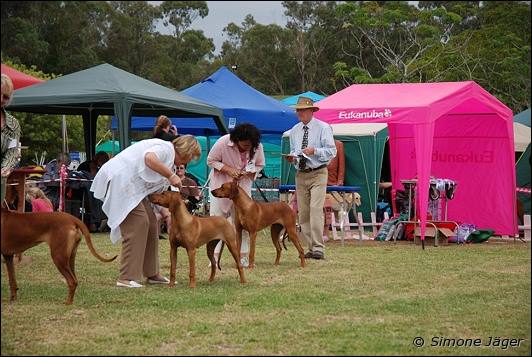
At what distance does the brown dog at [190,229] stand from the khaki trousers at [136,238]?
0.56ft

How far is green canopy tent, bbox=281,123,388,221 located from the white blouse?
8.49m

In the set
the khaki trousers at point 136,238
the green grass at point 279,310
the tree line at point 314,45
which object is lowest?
the green grass at point 279,310

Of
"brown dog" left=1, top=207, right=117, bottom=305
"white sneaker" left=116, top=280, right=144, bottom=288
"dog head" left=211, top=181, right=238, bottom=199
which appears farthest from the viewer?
"dog head" left=211, top=181, right=238, bottom=199

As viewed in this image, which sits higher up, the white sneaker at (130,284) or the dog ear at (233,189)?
the dog ear at (233,189)

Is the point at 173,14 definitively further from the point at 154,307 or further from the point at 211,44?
the point at 154,307

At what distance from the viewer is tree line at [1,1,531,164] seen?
104ft

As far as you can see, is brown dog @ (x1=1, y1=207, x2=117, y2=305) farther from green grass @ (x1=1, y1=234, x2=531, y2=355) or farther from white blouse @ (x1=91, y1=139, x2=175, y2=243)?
white blouse @ (x1=91, y1=139, x2=175, y2=243)

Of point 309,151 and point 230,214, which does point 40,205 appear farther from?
point 309,151

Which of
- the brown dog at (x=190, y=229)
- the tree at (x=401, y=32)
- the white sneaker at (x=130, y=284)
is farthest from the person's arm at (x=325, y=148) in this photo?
the tree at (x=401, y=32)

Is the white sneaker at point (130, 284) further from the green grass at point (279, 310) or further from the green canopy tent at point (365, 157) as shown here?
the green canopy tent at point (365, 157)

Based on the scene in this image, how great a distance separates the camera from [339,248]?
11562 millimetres

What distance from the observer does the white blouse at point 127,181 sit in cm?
714

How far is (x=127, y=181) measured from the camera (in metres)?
7.16

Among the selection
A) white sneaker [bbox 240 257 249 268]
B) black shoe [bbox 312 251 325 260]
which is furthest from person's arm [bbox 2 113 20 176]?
black shoe [bbox 312 251 325 260]
